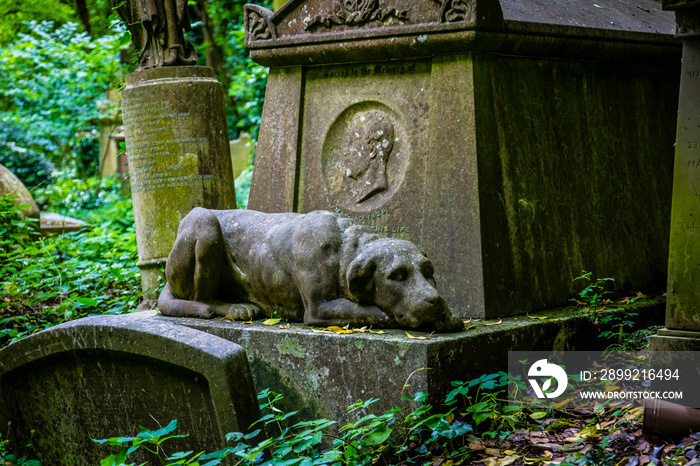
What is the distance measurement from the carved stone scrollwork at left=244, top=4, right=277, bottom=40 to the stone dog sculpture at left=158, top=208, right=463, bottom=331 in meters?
1.41

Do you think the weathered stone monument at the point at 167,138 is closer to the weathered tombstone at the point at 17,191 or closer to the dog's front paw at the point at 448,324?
the dog's front paw at the point at 448,324

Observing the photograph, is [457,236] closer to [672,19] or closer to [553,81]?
[553,81]

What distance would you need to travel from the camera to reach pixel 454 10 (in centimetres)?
473

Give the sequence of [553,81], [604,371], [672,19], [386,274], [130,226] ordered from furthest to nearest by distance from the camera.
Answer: [130,226]
[672,19]
[553,81]
[604,371]
[386,274]

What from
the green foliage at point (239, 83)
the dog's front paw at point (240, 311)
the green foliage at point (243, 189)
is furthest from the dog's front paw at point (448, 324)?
the green foliage at point (239, 83)

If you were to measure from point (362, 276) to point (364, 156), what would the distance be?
1.33m

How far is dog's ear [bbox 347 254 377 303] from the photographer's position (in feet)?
13.7

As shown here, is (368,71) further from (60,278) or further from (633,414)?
(60,278)

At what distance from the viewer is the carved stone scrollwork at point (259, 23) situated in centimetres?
562

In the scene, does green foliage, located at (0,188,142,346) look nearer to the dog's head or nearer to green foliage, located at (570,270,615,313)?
the dog's head

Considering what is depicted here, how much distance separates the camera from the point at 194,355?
358 centimetres

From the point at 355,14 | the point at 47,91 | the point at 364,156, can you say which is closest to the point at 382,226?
the point at 364,156

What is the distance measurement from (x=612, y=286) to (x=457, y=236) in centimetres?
139

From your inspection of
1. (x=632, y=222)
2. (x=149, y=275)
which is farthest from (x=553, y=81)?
(x=149, y=275)
